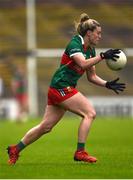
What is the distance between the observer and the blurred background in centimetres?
3769

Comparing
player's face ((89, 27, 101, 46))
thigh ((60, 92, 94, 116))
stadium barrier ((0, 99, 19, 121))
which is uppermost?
player's face ((89, 27, 101, 46))

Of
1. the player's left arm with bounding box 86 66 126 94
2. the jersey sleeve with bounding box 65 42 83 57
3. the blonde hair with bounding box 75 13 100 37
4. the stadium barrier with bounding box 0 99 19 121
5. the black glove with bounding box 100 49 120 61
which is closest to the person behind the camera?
the black glove with bounding box 100 49 120 61

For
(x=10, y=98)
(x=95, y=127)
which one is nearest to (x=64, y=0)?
(x=10, y=98)

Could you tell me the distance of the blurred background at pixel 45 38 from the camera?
3769cm

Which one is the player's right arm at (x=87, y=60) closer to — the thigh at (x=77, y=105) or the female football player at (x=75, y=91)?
the female football player at (x=75, y=91)

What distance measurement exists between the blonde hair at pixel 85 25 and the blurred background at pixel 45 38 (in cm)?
2472

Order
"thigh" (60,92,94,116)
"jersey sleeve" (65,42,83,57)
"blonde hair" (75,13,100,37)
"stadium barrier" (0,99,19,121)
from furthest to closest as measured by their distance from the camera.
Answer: "stadium barrier" (0,99,19,121) < "blonde hair" (75,13,100,37) < "thigh" (60,92,94,116) < "jersey sleeve" (65,42,83,57)

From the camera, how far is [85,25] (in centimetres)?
1164

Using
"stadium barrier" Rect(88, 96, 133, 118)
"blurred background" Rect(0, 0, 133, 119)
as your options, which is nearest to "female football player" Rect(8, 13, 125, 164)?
"stadium barrier" Rect(88, 96, 133, 118)

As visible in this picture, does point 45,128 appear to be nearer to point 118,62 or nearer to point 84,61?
point 84,61

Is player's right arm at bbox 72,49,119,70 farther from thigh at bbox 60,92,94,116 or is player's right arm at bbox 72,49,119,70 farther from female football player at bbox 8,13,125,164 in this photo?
thigh at bbox 60,92,94,116

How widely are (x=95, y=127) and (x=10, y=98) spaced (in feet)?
37.6

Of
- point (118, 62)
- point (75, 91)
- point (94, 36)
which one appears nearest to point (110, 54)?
point (118, 62)

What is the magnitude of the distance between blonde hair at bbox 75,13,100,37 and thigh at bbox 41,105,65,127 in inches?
41.2
